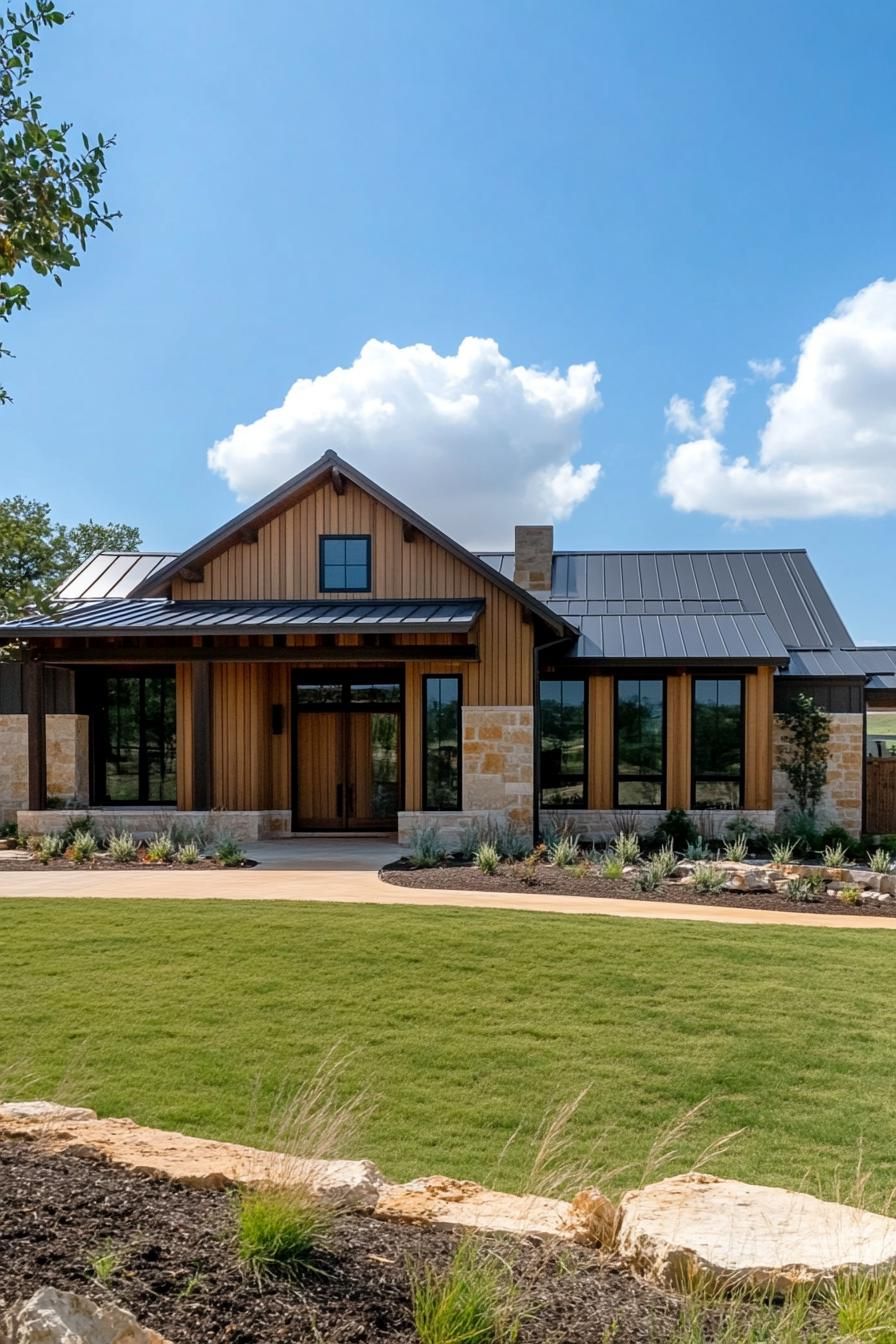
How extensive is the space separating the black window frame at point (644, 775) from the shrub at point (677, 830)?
0.58 meters

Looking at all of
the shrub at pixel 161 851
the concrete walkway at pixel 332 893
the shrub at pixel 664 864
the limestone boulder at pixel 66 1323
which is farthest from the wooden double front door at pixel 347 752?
the limestone boulder at pixel 66 1323

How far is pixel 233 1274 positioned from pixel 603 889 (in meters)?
9.60

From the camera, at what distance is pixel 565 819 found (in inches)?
699

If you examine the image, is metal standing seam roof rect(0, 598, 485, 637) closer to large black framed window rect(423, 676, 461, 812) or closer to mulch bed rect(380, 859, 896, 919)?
large black framed window rect(423, 676, 461, 812)

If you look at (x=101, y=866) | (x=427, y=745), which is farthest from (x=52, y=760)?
(x=427, y=745)

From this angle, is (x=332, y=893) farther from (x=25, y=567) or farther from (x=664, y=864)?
(x=25, y=567)

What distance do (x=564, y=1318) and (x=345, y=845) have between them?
13737 mm

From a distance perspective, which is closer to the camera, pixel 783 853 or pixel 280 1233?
pixel 280 1233

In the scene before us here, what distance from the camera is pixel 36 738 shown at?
1647 cm

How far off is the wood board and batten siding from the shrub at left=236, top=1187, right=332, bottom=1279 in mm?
13616

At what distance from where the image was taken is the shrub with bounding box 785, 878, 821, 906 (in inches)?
476

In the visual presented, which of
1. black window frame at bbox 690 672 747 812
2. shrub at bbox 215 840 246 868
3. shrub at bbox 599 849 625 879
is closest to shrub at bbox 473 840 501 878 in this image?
shrub at bbox 599 849 625 879

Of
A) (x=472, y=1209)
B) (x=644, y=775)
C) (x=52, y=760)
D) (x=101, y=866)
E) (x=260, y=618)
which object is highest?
(x=260, y=618)

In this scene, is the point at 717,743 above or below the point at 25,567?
below
